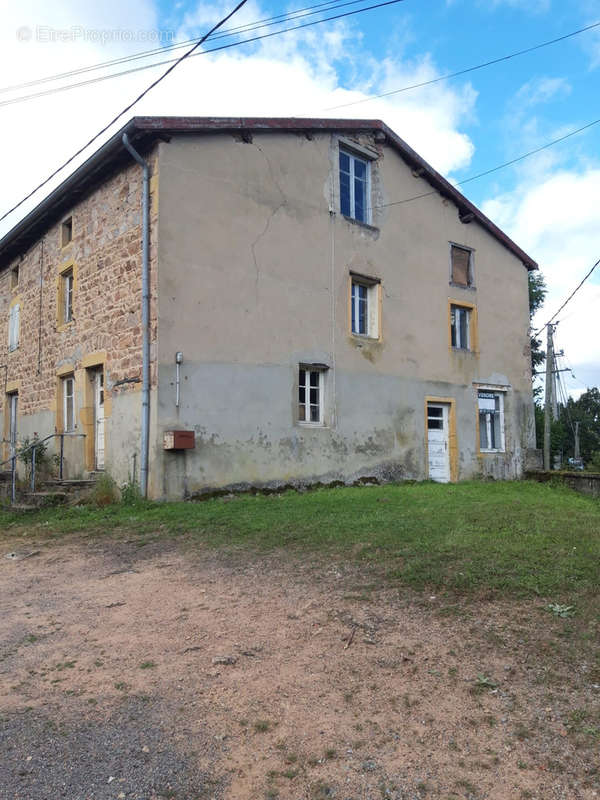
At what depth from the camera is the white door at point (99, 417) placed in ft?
40.3

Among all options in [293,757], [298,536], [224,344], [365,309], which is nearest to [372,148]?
[365,309]

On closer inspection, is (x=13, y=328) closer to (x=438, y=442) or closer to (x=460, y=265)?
(x=438, y=442)

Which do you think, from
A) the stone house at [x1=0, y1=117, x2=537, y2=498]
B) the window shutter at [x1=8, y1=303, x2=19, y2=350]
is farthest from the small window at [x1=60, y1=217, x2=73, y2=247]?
the window shutter at [x1=8, y1=303, x2=19, y2=350]

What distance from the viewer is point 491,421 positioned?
16.3m

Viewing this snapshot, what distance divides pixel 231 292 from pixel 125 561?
19.4 ft

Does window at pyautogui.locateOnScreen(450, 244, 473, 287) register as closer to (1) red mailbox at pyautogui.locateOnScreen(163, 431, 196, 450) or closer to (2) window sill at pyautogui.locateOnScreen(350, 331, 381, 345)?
(2) window sill at pyautogui.locateOnScreen(350, 331, 381, 345)

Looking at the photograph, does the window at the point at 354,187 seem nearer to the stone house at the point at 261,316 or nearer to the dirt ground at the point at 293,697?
the stone house at the point at 261,316

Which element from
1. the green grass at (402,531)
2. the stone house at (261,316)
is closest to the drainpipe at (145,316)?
the stone house at (261,316)

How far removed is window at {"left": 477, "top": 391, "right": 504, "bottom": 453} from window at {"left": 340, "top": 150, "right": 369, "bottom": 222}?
5.71m

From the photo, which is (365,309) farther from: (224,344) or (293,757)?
(293,757)

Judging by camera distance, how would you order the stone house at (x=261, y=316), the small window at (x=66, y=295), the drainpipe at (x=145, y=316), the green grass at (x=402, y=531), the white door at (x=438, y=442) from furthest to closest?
the white door at (x=438, y=442) → the small window at (x=66, y=295) → the stone house at (x=261, y=316) → the drainpipe at (x=145, y=316) → the green grass at (x=402, y=531)

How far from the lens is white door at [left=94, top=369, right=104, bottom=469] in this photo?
484 inches

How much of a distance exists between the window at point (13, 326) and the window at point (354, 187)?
911cm

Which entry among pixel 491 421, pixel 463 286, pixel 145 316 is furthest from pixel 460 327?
pixel 145 316
